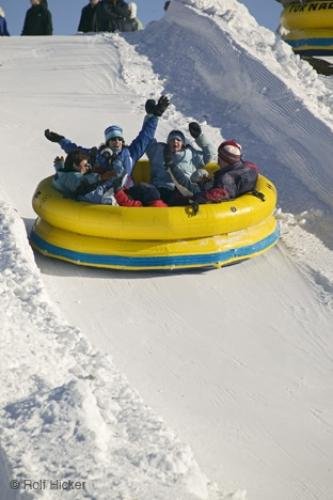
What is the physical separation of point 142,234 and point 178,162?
0.97 metres

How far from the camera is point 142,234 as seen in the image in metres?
6.23

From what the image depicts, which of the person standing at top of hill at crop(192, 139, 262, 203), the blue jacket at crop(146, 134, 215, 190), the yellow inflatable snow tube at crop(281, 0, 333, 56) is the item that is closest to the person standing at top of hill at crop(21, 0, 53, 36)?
the yellow inflatable snow tube at crop(281, 0, 333, 56)

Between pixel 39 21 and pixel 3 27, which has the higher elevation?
pixel 39 21

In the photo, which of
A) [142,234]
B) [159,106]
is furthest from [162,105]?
[142,234]

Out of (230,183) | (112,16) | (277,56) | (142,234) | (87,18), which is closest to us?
(142,234)

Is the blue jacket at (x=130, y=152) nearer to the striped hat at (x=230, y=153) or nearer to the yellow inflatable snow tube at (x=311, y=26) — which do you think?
the striped hat at (x=230, y=153)

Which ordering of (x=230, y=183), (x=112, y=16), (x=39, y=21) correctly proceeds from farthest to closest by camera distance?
(x=112, y=16)
(x=39, y=21)
(x=230, y=183)

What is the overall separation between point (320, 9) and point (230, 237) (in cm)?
844

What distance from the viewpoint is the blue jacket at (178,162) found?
273 inches

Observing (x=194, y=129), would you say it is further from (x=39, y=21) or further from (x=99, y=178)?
(x=39, y=21)

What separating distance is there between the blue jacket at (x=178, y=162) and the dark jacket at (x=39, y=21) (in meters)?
6.14

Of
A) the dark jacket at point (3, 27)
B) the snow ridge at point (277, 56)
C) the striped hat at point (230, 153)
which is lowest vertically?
the dark jacket at point (3, 27)

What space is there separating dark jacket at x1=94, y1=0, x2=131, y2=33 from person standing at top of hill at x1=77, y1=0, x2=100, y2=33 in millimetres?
68

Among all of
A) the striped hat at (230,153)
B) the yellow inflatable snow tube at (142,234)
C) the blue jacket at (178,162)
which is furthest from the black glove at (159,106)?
the yellow inflatable snow tube at (142,234)
